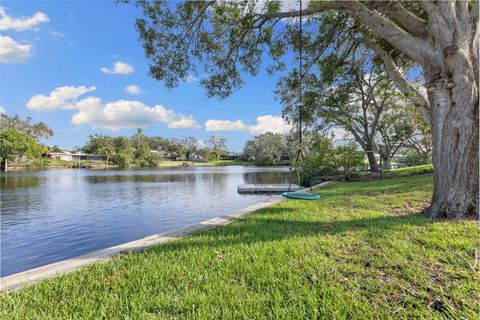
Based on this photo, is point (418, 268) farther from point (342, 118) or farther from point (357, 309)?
point (342, 118)

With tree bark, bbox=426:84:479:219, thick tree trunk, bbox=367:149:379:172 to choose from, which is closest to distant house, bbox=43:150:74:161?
thick tree trunk, bbox=367:149:379:172

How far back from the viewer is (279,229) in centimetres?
363

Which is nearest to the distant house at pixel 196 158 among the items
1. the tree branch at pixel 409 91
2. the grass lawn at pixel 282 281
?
the tree branch at pixel 409 91

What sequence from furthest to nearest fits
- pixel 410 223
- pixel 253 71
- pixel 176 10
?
1. pixel 253 71
2. pixel 176 10
3. pixel 410 223

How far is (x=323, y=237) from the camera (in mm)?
3115

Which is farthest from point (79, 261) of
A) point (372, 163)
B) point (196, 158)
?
point (196, 158)

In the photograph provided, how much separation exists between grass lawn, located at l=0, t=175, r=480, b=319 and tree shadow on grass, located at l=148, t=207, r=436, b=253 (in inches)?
1.6

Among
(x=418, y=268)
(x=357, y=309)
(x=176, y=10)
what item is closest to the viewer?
(x=357, y=309)

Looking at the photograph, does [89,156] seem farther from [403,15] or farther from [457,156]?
[457,156]

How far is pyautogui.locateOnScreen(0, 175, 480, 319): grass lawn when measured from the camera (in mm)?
1691

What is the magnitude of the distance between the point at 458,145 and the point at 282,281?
351cm

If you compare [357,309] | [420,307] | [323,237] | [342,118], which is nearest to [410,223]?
[323,237]

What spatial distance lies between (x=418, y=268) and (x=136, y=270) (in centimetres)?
258

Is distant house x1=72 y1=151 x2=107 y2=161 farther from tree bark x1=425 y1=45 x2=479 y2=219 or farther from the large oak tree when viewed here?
tree bark x1=425 y1=45 x2=479 y2=219
